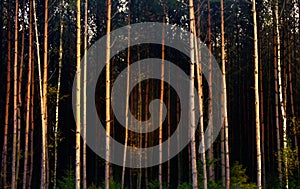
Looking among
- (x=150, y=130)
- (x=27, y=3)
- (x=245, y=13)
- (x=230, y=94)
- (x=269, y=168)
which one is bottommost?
(x=269, y=168)

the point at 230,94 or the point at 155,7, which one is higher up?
the point at 155,7

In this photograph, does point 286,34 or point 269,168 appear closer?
point 286,34

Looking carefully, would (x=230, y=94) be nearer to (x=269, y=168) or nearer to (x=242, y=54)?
(x=242, y=54)

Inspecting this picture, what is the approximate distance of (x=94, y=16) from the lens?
22297mm

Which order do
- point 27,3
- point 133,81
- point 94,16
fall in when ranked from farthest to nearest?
point 133,81, point 94,16, point 27,3

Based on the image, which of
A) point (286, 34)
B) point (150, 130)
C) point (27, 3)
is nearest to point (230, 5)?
point (286, 34)

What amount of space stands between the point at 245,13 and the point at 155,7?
220 inches

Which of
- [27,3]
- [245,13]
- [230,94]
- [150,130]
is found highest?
[245,13]

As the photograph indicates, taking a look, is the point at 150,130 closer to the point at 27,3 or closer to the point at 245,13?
the point at 245,13

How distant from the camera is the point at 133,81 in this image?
79.4 ft

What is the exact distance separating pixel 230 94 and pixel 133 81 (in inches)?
275

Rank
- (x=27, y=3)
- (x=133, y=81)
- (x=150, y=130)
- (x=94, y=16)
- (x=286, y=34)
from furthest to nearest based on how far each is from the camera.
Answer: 1. (x=150, y=130)
2. (x=133, y=81)
3. (x=94, y=16)
4. (x=286, y=34)
5. (x=27, y=3)

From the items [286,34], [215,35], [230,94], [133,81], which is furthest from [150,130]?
[286,34]

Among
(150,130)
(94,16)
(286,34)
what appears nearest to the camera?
(286,34)
